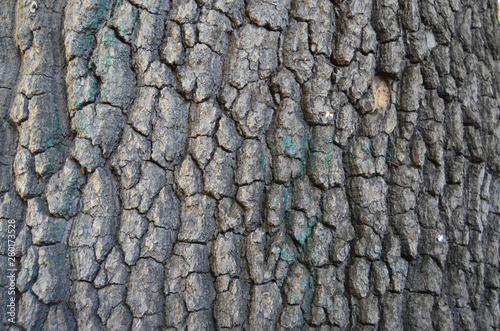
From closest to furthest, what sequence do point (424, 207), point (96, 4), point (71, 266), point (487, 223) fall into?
point (71, 266) < point (96, 4) < point (424, 207) < point (487, 223)

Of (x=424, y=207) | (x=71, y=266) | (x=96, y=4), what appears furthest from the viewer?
(x=424, y=207)

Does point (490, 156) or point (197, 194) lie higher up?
point (490, 156)

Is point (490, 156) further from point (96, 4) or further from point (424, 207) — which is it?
point (96, 4)

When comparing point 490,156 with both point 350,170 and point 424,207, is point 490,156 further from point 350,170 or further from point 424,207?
point 350,170

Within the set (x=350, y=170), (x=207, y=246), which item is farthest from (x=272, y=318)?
(x=350, y=170)

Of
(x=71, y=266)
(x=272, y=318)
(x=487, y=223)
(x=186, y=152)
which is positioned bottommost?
(x=272, y=318)

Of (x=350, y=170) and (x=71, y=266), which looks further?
(x=350, y=170)

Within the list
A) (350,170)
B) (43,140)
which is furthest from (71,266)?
(350,170)
